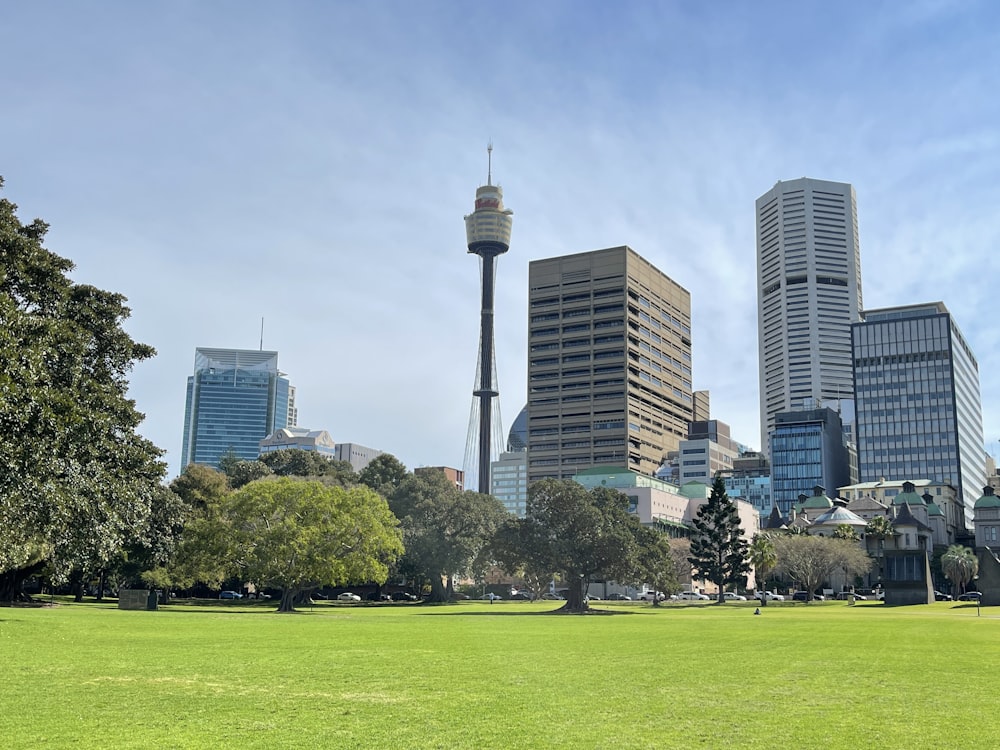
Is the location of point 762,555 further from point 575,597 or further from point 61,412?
point 61,412

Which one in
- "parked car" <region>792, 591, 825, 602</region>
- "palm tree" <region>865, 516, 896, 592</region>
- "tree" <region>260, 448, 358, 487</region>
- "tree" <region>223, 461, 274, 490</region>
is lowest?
"parked car" <region>792, 591, 825, 602</region>

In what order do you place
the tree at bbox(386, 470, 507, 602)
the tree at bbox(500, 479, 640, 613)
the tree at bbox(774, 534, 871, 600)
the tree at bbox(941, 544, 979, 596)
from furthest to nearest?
the tree at bbox(941, 544, 979, 596)
the tree at bbox(774, 534, 871, 600)
the tree at bbox(386, 470, 507, 602)
the tree at bbox(500, 479, 640, 613)

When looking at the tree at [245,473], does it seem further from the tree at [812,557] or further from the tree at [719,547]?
the tree at [812,557]

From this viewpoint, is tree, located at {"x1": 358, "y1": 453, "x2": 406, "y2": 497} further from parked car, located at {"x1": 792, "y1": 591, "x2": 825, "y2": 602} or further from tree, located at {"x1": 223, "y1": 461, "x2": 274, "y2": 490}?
parked car, located at {"x1": 792, "y1": 591, "x2": 825, "y2": 602}

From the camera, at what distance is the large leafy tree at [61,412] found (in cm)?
3142

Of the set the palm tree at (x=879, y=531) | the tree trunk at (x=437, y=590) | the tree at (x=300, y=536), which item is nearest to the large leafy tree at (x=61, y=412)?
the tree at (x=300, y=536)

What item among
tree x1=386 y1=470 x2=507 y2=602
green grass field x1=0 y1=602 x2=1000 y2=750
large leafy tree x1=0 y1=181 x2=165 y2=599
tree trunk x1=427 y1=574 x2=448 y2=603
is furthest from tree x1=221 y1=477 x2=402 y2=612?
green grass field x1=0 y1=602 x2=1000 y2=750

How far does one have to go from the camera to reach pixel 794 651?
1183 inches

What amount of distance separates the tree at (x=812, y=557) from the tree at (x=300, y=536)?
216 feet

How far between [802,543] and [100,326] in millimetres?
98307

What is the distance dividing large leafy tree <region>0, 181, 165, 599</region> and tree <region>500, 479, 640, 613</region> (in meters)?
37.9

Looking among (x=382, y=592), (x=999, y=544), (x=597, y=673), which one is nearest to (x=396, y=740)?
(x=597, y=673)

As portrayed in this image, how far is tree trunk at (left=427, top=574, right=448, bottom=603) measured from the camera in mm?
105125

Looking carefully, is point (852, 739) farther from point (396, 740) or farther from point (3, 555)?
point (3, 555)
